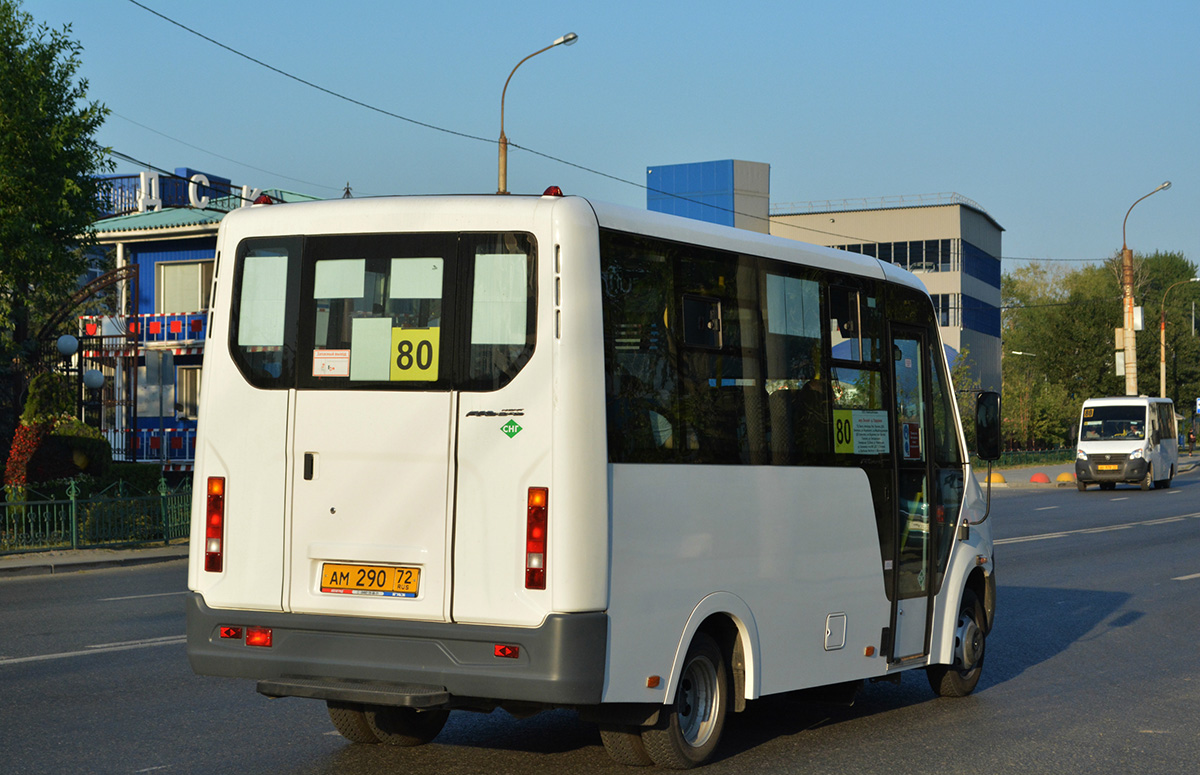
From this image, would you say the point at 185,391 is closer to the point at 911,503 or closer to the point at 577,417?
the point at 911,503

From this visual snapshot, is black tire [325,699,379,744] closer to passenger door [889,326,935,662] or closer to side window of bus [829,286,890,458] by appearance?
side window of bus [829,286,890,458]

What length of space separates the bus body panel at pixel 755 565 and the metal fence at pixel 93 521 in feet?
50.7

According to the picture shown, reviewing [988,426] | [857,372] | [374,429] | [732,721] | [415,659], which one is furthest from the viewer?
[988,426]

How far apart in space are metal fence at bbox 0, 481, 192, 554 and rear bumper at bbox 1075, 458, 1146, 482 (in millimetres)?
28054

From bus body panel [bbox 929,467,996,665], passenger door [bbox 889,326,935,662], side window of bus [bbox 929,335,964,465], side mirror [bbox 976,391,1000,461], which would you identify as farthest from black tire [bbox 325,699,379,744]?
side mirror [bbox 976,391,1000,461]

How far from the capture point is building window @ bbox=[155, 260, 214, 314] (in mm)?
42594

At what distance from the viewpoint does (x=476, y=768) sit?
6.76 m

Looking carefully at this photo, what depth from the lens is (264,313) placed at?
21.7 ft

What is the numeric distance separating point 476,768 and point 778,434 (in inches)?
90.9

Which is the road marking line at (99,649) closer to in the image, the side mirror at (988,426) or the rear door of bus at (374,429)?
the rear door of bus at (374,429)

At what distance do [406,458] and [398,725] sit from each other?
1858 millimetres

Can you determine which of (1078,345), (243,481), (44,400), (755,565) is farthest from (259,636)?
(1078,345)

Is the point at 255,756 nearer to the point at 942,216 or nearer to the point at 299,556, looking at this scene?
the point at 299,556

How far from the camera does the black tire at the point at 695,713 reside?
654 centimetres
